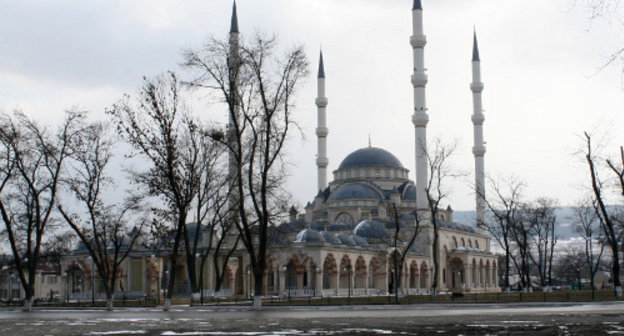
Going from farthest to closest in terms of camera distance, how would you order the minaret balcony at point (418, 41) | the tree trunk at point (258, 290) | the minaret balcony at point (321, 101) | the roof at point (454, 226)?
1. the minaret balcony at point (321, 101)
2. the roof at point (454, 226)
3. the minaret balcony at point (418, 41)
4. the tree trunk at point (258, 290)

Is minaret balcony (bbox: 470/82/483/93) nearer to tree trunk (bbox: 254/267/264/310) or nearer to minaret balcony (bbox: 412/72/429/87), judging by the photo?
minaret balcony (bbox: 412/72/429/87)

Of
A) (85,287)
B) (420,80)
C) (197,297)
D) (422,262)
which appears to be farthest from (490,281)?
(197,297)

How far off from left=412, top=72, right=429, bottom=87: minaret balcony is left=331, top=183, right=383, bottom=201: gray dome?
48.9ft

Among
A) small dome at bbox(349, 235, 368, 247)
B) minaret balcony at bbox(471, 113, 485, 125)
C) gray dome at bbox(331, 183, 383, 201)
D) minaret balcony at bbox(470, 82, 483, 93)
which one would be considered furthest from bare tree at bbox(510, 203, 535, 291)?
minaret balcony at bbox(470, 82, 483, 93)

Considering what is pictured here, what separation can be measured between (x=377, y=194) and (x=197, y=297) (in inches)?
1705

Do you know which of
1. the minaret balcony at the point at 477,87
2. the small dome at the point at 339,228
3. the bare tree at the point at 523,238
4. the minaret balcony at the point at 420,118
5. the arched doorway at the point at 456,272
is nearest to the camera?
the bare tree at the point at 523,238

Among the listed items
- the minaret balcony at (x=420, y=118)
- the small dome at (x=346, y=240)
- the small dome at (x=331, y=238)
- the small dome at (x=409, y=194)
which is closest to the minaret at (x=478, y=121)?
the small dome at (x=409, y=194)

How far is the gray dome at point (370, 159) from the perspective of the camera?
8619 cm

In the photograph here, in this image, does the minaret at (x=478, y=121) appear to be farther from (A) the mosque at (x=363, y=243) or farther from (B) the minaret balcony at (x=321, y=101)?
(B) the minaret balcony at (x=321, y=101)

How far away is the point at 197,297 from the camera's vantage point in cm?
3944

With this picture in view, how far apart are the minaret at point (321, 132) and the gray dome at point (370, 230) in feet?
58.3

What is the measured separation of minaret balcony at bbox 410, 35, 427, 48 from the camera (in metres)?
69.6

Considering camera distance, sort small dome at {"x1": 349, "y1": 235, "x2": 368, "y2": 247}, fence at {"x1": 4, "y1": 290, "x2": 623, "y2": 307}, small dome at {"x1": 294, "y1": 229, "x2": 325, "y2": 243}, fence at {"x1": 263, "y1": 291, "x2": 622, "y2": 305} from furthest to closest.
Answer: small dome at {"x1": 349, "y1": 235, "x2": 368, "y2": 247}
small dome at {"x1": 294, "y1": 229, "x2": 325, "y2": 243}
fence at {"x1": 4, "y1": 290, "x2": 623, "y2": 307}
fence at {"x1": 263, "y1": 291, "x2": 622, "y2": 305}

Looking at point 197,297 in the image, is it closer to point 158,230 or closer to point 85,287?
point 158,230
